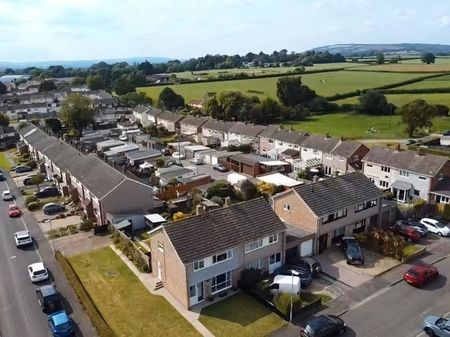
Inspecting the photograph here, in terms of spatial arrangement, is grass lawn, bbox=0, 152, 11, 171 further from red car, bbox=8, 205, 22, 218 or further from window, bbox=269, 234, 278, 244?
window, bbox=269, 234, 278, 244

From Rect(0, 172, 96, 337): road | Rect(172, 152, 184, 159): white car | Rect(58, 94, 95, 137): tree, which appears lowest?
Rect(0, 172, 96, 337): road

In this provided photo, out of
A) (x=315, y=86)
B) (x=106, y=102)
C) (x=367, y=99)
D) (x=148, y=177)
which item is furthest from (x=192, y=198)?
(x=315, y=86)

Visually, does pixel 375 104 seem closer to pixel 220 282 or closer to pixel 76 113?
pixel 76 113

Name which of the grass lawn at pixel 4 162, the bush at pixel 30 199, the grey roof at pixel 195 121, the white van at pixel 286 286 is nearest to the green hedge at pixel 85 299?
the white van at pixel 286 286

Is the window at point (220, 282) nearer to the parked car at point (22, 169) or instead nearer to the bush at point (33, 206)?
the bush at point (33, 206)

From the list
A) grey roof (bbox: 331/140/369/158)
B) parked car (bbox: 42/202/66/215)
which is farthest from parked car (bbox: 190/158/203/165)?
parked car (bbox: 42/202/66/215)

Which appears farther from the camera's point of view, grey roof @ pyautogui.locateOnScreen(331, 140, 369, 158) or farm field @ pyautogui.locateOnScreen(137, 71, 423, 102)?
farm field @ pyautogui.locateOnScreen(137, 71, 423, 102)

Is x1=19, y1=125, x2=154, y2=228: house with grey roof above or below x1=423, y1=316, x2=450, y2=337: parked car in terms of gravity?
above
